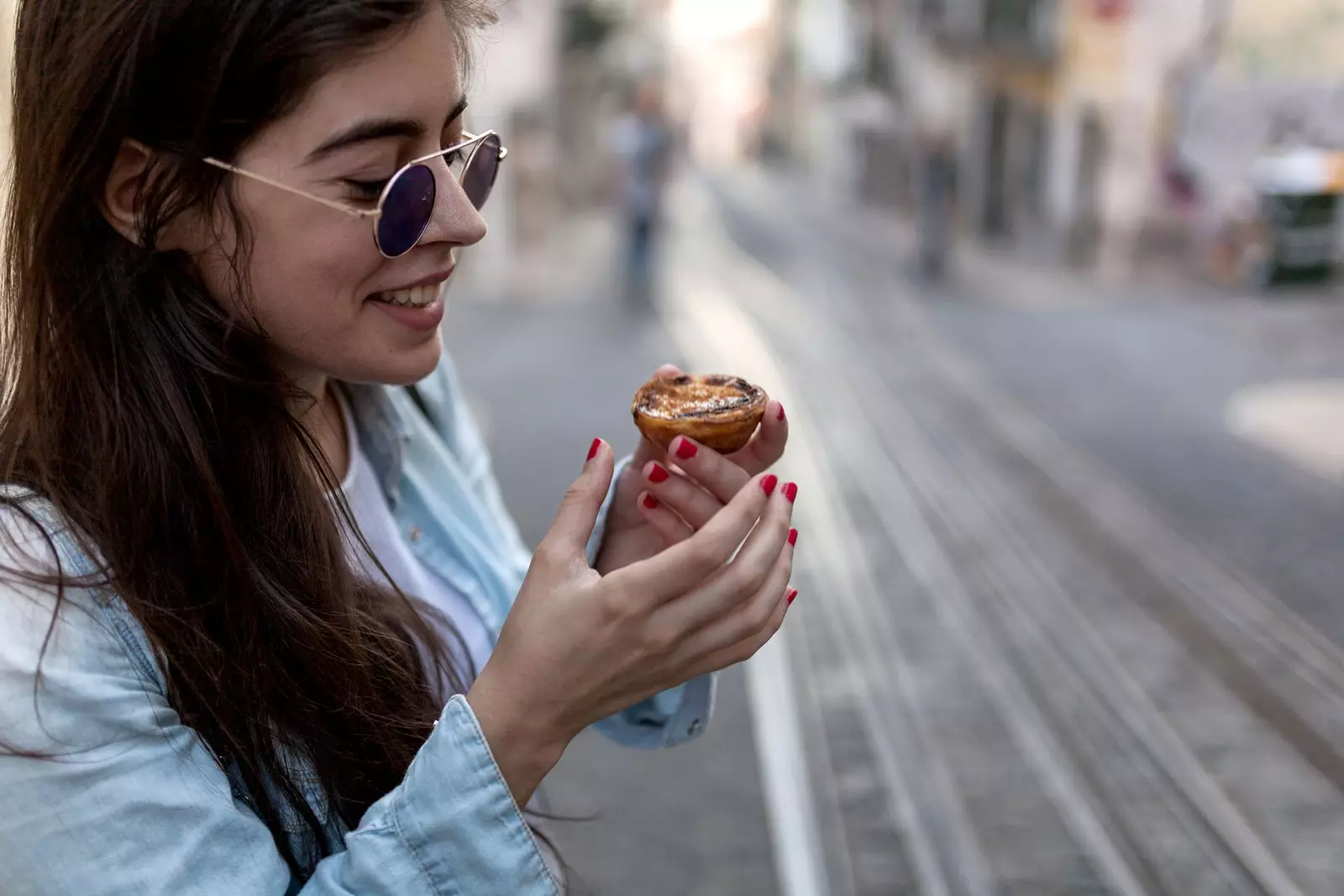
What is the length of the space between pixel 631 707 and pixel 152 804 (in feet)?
2.81

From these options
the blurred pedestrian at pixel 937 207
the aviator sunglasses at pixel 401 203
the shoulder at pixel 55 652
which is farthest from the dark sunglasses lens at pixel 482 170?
the blurred pedestrian at pixel 937 207

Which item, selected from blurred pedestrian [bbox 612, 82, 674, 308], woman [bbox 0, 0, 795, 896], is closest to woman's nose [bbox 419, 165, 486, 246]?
woman [bbox 0, 0, 795, 896]

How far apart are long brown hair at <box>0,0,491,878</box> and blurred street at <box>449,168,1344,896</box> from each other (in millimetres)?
2308

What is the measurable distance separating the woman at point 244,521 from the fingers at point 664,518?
0.22 meters

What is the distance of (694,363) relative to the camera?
1035 centimetres

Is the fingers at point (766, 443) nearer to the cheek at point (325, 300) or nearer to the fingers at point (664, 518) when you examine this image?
the fingers at point (664, 518)

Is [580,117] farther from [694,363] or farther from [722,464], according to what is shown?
[722,464]

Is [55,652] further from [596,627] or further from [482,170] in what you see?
[482,170]

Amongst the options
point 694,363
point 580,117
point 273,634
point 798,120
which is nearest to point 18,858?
point 273,634

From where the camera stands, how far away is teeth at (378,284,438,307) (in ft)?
4.66

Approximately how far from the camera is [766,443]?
1694mm

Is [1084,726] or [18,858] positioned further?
[1084,726]

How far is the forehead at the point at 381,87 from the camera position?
4.09 ft

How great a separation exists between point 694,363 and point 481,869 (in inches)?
361
